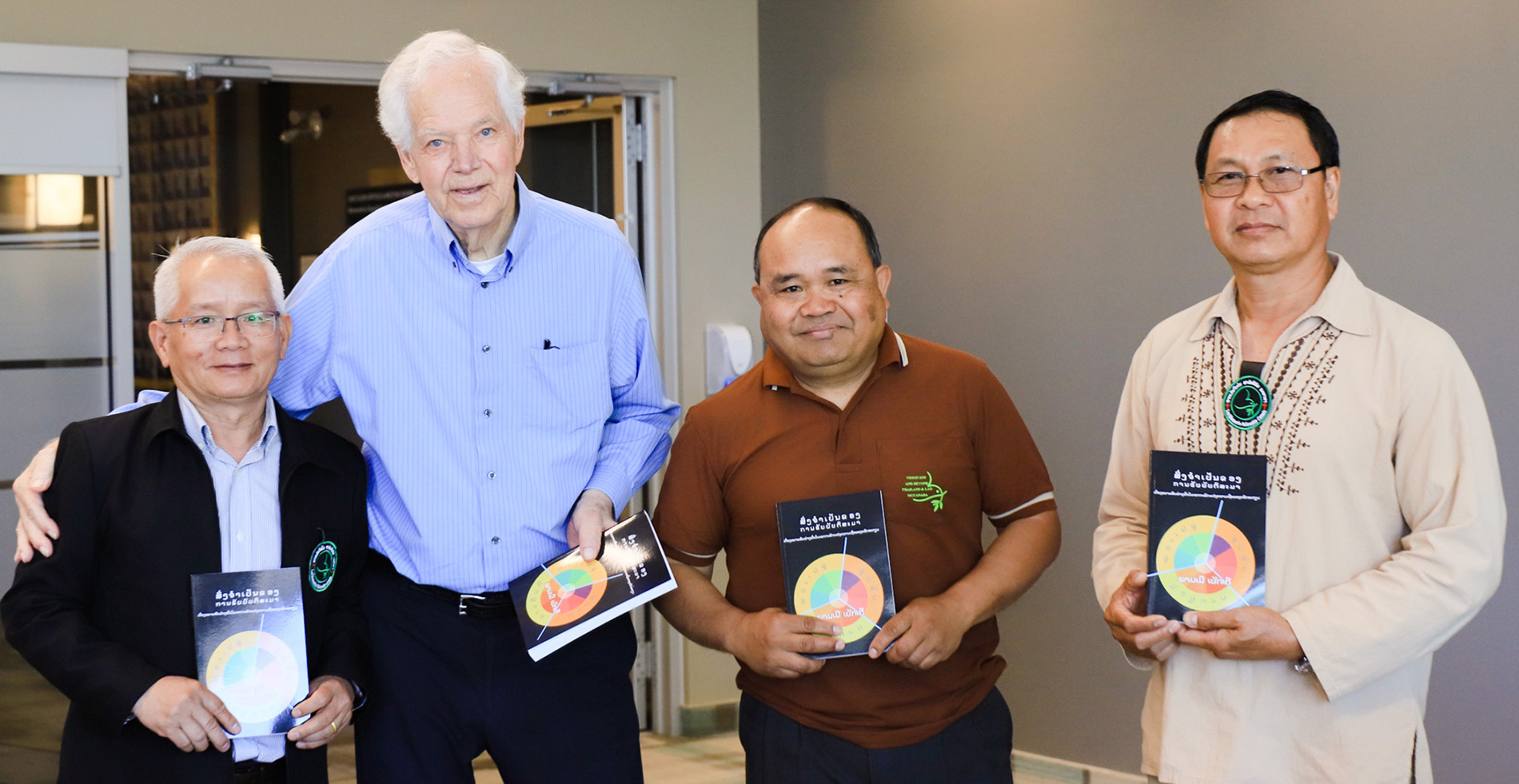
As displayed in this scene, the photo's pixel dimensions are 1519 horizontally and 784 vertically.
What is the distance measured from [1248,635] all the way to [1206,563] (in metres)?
0.11

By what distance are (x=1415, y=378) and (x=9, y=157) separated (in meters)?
3.78

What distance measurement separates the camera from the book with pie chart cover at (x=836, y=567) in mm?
2021

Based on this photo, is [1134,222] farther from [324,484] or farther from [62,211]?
[62,211]

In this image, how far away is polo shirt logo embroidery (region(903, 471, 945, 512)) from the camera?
2157 mm

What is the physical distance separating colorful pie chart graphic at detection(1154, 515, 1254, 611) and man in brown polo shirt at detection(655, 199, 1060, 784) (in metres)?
0.36

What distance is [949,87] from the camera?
430 centimetres

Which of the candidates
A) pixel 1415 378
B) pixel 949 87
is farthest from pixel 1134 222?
pixel 1415 378

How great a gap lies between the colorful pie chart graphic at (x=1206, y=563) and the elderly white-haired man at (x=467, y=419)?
0.89 meters

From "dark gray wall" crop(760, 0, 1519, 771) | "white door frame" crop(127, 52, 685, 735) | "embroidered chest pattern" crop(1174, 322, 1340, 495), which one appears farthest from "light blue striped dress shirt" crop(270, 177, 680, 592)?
"white door frame" crop(127, 52, 685, 735)

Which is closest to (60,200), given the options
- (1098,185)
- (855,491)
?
(855,491)

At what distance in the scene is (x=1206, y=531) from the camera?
1838mm

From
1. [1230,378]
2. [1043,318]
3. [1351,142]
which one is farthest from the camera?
[1043,318]

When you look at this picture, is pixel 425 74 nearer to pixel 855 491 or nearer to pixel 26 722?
pixel 855 491

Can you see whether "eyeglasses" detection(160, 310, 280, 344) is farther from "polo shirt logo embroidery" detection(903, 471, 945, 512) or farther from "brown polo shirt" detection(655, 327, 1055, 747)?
"polo shirt logo embroidery" detection(903, 471, 945, 512)
